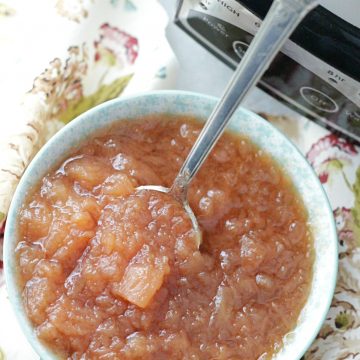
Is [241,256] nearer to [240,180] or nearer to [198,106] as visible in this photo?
[240,180]

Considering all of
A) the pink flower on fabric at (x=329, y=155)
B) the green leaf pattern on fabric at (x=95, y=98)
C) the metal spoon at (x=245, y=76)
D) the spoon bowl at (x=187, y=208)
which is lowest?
the green leaf pattern on fabric at (x=95, y=98)

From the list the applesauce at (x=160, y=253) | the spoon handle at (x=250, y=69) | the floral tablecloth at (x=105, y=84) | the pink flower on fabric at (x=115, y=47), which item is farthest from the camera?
the pink flower on fabric at (x=115, y=47)

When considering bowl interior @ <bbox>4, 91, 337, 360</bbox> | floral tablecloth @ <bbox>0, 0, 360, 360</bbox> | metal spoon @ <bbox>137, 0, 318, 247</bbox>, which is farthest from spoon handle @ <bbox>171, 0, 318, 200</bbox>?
floral tablecloth @ <bbox>0, 0, 360, 360</bbox>

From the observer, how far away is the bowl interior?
1284mm

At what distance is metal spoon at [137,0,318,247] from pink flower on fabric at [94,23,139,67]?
0.42 m

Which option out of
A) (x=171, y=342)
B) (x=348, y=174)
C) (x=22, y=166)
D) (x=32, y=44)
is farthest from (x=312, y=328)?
(x=32, y=44)

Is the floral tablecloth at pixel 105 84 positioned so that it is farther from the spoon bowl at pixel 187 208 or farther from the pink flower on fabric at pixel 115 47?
the spoon bowl at pixel 187 208

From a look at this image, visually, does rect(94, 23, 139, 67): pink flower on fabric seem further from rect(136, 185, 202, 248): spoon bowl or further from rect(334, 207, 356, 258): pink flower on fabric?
rect(334, 207, 356, 258): pink flower on fabric

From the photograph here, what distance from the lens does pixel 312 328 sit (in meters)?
1.30

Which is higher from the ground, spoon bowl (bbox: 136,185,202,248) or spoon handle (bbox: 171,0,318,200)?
spoon handle (bbox: 171,0,318,200)

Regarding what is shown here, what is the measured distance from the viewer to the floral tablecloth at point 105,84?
149cm

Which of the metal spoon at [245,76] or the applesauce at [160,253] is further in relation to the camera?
the applesauce at [160,253]

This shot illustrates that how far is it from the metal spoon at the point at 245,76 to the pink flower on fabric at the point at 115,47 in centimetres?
42

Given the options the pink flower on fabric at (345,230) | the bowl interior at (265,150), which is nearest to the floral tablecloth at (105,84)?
the pink flower on fabric at (345,230)
